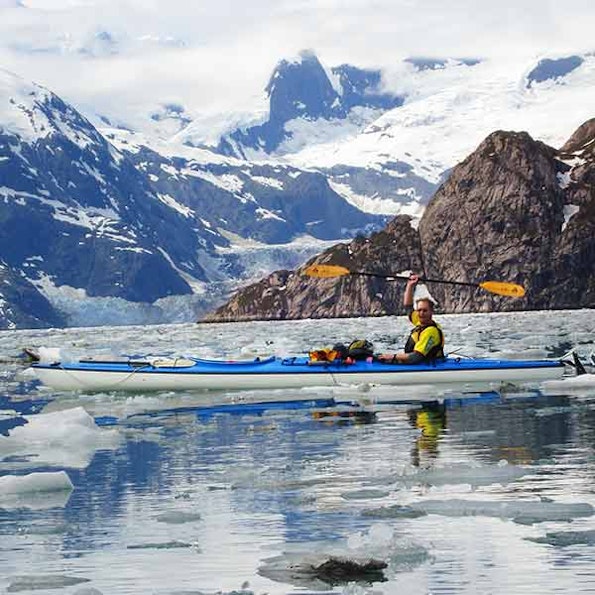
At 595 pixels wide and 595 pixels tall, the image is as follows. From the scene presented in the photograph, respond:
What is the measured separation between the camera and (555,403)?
30.9 meters

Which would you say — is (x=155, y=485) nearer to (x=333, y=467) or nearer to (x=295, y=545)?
(x=333, y=467)

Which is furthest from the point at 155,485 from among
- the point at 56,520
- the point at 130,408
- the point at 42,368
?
the point at 42,368

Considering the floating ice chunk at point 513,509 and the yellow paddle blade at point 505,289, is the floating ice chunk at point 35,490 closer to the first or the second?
the floating ice chunk at point 513,509

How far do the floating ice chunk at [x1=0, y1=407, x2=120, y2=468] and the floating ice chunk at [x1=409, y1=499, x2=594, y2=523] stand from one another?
8.84 meters

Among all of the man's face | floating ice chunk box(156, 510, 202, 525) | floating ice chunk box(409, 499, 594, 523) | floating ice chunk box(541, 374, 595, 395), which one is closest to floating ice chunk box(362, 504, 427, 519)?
floating ice chunk box(409, 499, 594, 523)

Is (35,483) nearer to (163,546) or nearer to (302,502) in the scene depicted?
(302,502)

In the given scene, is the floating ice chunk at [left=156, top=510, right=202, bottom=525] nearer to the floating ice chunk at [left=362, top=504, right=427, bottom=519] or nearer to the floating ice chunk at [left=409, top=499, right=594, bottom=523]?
the floating ice chunk at [left=362, top=504, right=427, bottom=519]

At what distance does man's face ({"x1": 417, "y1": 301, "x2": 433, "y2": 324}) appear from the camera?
107 ft

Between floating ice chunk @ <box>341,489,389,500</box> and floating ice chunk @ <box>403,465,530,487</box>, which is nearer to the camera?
floating ice chunk @ <box>341,489,389,500</box>

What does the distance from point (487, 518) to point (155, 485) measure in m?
5.94

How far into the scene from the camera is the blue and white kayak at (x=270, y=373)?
35875mm

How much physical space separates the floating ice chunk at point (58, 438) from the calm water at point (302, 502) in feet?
0.14

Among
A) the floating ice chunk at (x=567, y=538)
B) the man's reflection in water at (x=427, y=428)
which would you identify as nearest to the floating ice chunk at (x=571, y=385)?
the man's reflection in water at (x=427, y=428)

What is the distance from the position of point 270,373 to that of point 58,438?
505 inches
